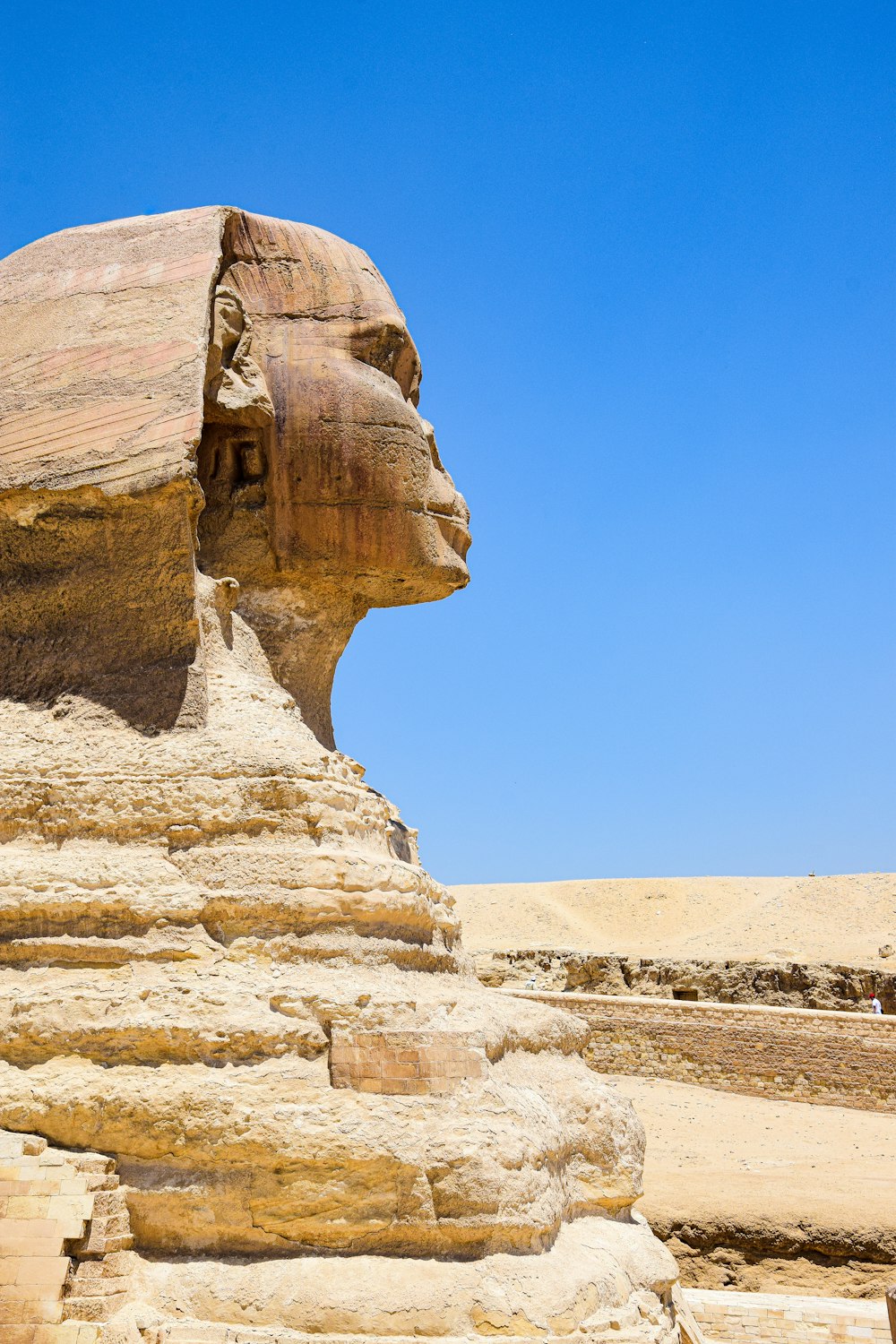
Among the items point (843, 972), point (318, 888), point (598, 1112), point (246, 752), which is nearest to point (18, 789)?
point (246, 752)

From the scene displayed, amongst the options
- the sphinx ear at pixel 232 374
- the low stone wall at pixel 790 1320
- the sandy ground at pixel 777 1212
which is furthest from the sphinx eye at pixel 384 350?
the sandy ground at pixel 777 1212

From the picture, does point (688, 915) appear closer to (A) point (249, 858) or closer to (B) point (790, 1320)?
(B) point (790, 1320)

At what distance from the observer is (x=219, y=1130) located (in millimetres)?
4281

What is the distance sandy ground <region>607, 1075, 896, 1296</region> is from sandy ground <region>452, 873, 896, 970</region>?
18.6m

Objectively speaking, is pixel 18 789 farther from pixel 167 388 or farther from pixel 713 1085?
pixel 713 1085

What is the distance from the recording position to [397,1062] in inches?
178

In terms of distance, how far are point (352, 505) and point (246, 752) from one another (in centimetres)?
161

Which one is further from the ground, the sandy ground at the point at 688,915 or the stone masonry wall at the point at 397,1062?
the sandy ground at the point at 688,915

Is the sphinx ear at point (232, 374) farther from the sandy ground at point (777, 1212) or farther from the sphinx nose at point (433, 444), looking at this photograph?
the sandy ground at point (777, 1212)

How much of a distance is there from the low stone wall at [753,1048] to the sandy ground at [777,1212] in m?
2.58

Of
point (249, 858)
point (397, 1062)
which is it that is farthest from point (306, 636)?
point (397, 1062)

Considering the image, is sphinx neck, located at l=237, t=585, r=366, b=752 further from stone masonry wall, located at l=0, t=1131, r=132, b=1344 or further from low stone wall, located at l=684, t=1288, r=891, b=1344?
low stone wall, located at l=684, t=1288, r=891, b=1344

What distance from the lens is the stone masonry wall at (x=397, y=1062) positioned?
14.7ft

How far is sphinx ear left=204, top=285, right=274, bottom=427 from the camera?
6018mm
